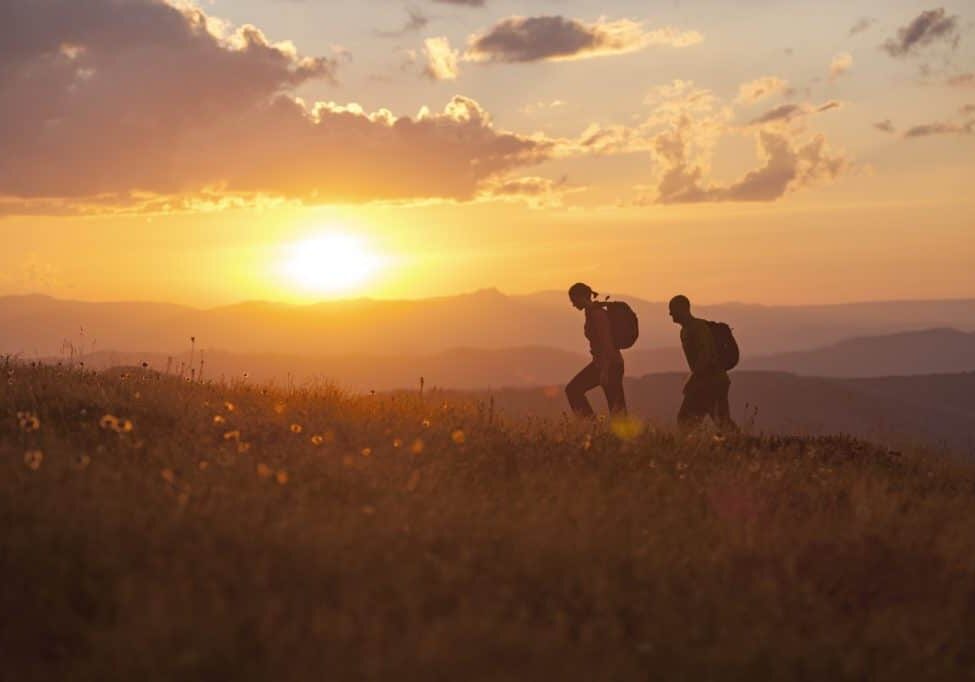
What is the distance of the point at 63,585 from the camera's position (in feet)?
18.4

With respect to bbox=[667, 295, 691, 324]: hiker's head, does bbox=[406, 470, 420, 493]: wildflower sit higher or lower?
lower

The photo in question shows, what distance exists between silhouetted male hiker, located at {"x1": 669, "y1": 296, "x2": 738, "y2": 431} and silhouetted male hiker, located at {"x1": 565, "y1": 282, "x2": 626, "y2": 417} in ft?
3.21

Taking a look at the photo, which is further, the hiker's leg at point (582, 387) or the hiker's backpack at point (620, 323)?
the hiker's backpack at point (620, 323)

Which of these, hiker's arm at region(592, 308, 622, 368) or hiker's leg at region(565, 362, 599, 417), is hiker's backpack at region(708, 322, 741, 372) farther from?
hiker's leg at region(565, 362, 599, 417)

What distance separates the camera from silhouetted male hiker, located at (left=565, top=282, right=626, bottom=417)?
49.7 ft

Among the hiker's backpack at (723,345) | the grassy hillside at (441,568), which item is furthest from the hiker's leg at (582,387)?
the grassy hillside at (441,568)

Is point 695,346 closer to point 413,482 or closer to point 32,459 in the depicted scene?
point 413,482

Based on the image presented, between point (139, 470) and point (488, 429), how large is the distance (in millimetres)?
4551

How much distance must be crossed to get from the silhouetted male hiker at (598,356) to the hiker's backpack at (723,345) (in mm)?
1415

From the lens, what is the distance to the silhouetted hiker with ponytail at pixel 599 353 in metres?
15.2

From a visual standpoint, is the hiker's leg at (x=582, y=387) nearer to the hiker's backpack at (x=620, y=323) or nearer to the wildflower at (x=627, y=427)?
the hiker's backpack at (x=620, y=323)

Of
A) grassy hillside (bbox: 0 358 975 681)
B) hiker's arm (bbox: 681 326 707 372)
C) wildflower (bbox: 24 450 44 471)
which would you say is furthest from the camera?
hiker's arm (bbox: 681 326 707 372)

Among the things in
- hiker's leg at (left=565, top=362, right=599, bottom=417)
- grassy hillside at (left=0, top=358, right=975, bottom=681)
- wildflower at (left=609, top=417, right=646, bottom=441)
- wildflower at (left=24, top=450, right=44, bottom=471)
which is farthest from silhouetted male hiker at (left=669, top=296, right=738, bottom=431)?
wildflower at (left=24, top=450, right=44, bottom=471)

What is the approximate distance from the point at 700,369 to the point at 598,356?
58.9 inches
